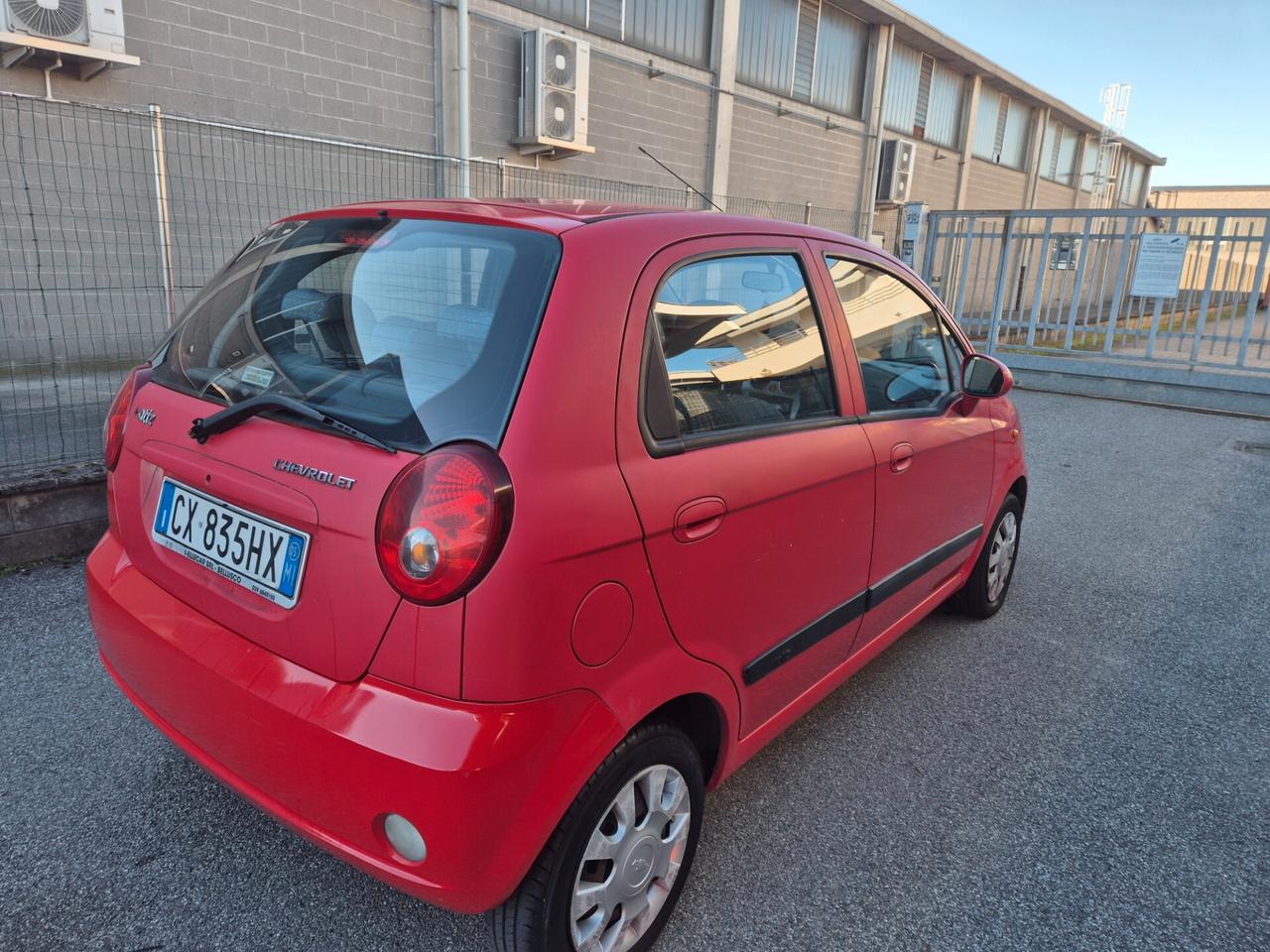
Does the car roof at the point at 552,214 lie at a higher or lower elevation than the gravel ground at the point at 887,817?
higher

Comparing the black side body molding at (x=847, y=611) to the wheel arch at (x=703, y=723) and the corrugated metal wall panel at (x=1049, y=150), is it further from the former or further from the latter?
the corrugated metal wall panel at (x=1049, y=150)

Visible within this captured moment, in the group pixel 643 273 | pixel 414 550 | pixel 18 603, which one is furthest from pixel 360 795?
pixel 18 603

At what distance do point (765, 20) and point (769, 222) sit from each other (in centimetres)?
1386

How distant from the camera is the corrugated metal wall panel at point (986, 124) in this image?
21922 mm

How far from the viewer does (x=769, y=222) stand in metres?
2.29

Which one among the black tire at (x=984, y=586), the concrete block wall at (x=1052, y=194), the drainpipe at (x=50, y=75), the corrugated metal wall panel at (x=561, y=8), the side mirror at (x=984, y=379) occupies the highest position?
the corrugated metal wall panel at (x=561, y=8)

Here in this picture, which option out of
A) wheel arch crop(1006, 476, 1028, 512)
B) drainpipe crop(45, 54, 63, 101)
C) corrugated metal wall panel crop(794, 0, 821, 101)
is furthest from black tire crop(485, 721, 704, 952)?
corrugated metal wall panel crop(794, 0, 821, 101)

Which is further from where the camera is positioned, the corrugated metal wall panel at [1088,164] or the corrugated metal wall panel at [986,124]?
the corrugated metal wall panel at [1088,164]

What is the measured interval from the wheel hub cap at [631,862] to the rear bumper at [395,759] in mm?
201

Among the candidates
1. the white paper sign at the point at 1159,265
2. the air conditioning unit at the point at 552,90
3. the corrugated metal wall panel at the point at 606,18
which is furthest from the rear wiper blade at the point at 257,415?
the corrugated metal wall panel at the point at 606,18

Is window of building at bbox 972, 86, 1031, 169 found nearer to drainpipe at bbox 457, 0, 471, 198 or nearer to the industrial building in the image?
the industrial building

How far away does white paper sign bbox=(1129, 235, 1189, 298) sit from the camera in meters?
9.39

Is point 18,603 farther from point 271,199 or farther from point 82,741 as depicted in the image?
point 271,199

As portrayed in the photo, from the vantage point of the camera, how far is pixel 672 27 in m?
12.2
